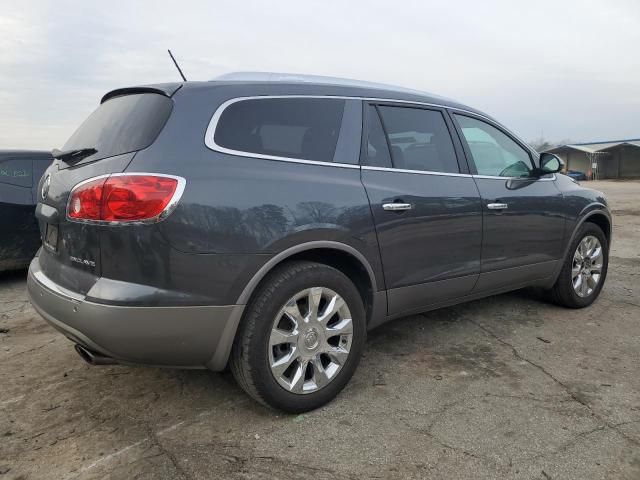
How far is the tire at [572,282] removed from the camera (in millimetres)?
4551

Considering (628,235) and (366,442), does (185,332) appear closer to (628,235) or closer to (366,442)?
(366,442)

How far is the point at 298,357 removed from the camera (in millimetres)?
2752

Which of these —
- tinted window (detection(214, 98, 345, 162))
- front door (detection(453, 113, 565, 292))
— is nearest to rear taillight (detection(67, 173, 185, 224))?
tinted window (detection(214, 98, 345, 162))

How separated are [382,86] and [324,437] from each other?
7.35ft

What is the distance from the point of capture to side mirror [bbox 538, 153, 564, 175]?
4.25 m

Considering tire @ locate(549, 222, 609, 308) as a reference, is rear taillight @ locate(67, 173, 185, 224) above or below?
above

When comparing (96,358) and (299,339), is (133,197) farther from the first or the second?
(299,339)

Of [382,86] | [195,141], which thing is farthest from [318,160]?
[382,86]

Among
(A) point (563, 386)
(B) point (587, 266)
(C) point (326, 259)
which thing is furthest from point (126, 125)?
(B) point (587, 266)

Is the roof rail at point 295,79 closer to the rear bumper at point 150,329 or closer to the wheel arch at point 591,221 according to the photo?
the rear bumper at point 150,329

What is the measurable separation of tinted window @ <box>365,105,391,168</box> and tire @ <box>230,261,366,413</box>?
75 centimetres

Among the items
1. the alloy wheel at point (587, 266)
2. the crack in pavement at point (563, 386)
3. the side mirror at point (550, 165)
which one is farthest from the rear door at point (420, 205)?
the alloy wheel at point (587, 266)

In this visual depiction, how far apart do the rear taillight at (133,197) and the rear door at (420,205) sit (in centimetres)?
117

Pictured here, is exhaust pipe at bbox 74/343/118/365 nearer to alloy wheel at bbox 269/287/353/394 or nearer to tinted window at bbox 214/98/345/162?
alloy wheel at bbox 269/287/353/394
